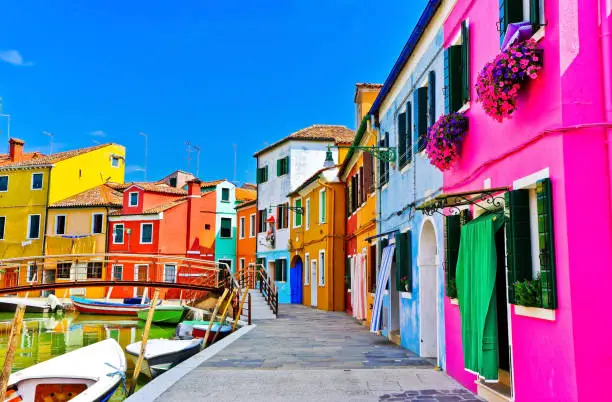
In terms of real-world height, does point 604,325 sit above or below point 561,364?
above

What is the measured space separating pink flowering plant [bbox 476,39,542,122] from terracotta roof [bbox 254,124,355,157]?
24915 millimetres

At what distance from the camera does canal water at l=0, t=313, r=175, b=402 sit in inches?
788

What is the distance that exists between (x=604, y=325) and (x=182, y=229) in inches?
1489

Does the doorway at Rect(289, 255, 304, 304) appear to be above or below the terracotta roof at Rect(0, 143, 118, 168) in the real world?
below

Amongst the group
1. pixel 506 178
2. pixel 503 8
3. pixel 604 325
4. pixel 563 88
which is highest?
pixel 503 8

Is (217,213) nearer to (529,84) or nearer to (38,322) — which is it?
(38,322)

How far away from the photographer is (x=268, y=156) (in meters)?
35.9

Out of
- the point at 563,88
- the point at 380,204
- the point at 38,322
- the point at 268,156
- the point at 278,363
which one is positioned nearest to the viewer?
the point at 563,88

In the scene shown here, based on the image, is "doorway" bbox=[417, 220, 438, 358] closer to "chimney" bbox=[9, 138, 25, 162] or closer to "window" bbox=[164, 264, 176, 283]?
"window" bbox=[164, 264, 176, 283]

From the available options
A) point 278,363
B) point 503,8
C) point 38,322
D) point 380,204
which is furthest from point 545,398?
point 38,322

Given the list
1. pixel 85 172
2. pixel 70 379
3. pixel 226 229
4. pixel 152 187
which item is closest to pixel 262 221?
pixel 226 229

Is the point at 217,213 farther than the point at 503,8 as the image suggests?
Yes

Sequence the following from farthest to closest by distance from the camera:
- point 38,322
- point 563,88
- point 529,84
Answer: point 38,322
point 529,84
point 563,88

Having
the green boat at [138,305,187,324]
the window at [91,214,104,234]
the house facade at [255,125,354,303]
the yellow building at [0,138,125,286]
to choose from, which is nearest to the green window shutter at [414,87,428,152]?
the green boat at [138,305,187,324]
